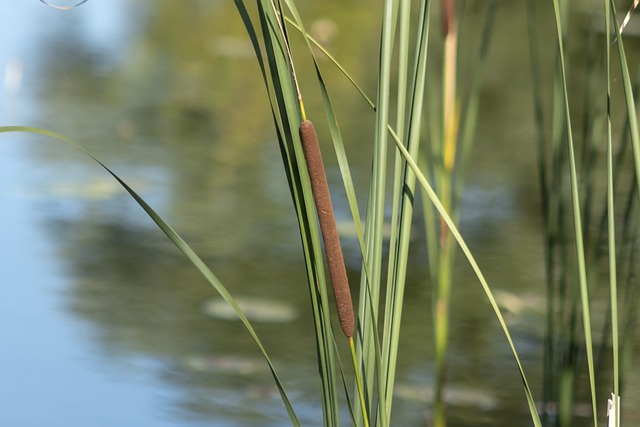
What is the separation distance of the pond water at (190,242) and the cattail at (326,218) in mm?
807

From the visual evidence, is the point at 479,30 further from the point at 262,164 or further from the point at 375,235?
the point at 375,235

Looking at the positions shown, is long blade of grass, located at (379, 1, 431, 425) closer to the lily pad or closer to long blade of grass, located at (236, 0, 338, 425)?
long blade of grass, located at (236, 0, 338, 425)

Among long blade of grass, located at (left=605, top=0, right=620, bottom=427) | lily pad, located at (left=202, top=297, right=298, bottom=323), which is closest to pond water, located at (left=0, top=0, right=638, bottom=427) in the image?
lily pad, located at (left=202, top=297, right=298, bottom=323)

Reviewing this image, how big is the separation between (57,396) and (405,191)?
0.88 m

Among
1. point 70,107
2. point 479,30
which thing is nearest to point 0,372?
point 70,107

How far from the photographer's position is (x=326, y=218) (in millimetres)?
521

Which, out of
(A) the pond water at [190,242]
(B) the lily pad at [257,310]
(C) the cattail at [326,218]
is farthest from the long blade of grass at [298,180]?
(B) the lily pad at [257,310]

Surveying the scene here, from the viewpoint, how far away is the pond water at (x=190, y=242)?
136cm

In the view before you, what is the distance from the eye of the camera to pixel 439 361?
81 cm

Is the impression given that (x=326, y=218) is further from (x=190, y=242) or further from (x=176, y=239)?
(x=190, y=242)

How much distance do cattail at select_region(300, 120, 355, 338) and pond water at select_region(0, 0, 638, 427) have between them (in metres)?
0.81

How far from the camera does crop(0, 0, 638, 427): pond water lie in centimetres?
136

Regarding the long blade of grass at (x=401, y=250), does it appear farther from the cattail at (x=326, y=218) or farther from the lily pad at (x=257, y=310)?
the lily pad at (x=257, y=310)

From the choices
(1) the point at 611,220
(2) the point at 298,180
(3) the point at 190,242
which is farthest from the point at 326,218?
(3) the point at 190,242
